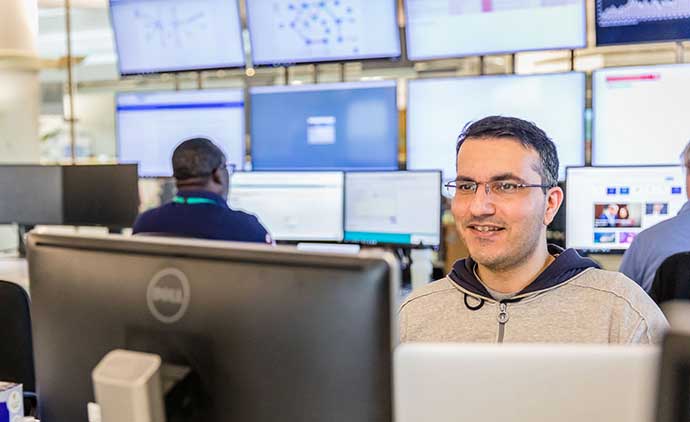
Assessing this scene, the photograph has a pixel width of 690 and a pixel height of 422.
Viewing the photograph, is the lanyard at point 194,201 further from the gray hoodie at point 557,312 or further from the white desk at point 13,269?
the gray hoodie at point 557,312

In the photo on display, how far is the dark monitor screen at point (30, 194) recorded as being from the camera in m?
3.67

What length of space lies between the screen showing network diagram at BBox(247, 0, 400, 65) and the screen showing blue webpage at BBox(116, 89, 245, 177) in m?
0.29

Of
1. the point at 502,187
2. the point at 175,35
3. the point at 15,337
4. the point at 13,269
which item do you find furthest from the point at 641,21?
the point at 13,269

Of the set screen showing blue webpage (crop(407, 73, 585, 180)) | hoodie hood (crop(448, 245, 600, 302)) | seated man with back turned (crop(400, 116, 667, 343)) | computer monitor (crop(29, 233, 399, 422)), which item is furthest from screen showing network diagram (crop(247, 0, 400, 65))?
computer monitor (crop(29, 233, 399, 422))

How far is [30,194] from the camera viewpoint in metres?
3.70

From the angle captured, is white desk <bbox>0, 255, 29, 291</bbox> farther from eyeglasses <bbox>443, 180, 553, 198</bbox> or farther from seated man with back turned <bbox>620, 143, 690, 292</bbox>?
seated man with back turned <bbox>620, 143, 690, 292</bbox>

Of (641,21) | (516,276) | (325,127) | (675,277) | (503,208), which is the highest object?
(641,21)

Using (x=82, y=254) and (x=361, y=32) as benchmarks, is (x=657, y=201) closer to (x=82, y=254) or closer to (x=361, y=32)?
(x=361, y=32)

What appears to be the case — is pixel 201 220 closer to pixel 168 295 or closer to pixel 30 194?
pixel 30 194

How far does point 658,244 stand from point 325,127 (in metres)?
1.45

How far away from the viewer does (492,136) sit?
4.90ft

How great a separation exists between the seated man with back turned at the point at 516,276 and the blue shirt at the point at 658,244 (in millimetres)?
1073

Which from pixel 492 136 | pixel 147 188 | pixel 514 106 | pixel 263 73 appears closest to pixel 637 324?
pixel 492 136

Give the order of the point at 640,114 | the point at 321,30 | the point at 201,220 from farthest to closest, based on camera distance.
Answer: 1. the point at 321,30
2. the point at 640,114
3. the point at 201,220
